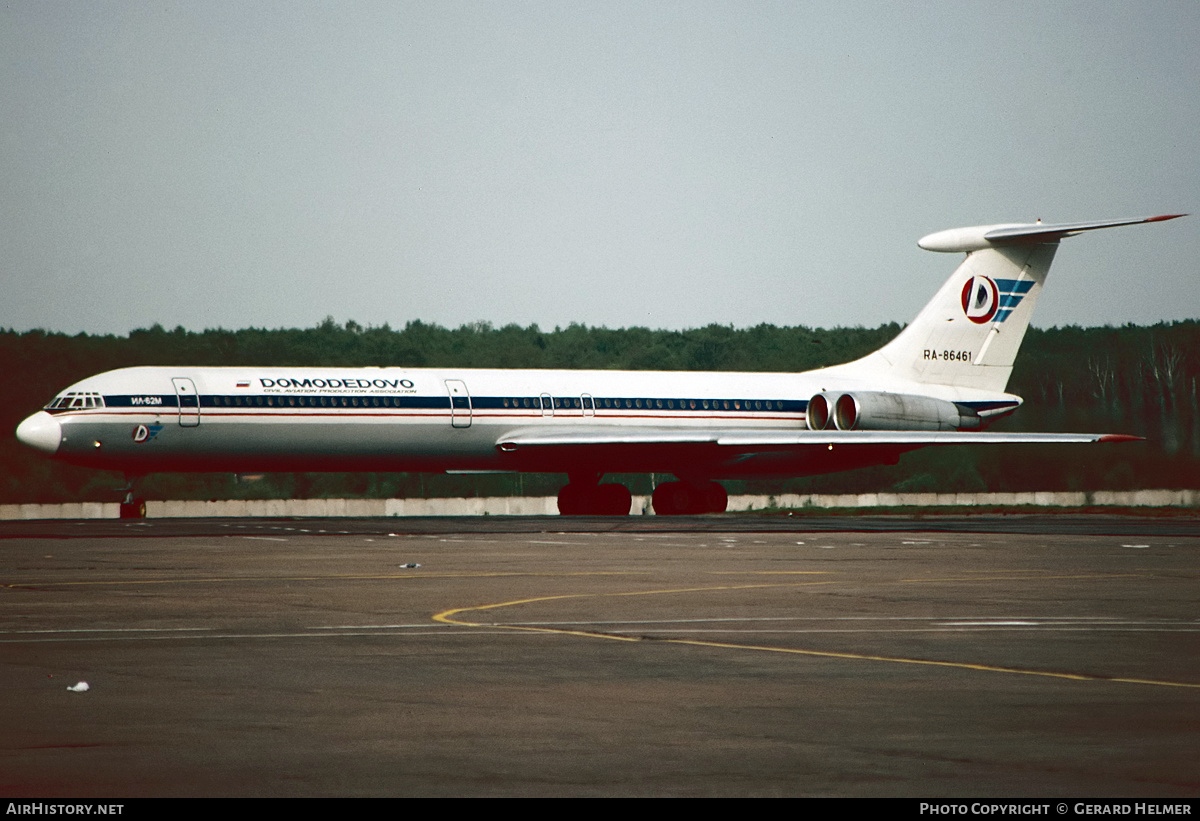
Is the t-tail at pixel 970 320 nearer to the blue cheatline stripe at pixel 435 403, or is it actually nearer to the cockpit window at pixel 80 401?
the blue cheatline stripe at pixel 435 403

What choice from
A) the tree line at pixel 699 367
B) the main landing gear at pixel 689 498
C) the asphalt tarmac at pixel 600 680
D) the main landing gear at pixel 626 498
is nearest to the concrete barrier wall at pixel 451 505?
the tree line at pixel 699 367

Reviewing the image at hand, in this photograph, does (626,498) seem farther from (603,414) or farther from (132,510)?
(132,510)

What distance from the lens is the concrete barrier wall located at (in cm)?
5212

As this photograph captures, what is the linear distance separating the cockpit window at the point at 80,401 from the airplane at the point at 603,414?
0.03 metres

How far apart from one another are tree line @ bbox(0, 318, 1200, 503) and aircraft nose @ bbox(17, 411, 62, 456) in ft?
3.28

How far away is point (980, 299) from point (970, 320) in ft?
2.38

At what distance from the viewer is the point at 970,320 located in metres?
48.7

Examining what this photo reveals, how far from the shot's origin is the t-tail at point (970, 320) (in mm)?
48406

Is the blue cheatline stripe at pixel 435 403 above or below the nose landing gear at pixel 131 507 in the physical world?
above

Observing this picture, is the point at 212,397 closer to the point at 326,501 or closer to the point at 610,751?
the point at 326,501

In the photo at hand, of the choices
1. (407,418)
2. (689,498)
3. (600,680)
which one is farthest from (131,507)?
(600,680)

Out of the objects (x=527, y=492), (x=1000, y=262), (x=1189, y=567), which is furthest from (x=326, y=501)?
(x=1189, y=567)

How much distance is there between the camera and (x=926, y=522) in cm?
3644

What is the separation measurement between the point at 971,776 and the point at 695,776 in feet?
3.66
